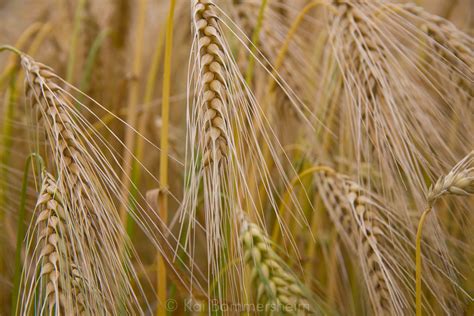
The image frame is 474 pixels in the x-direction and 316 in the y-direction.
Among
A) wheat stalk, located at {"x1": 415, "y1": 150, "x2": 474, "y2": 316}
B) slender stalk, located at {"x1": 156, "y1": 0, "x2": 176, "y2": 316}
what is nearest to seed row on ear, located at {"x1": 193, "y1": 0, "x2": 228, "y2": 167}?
slender stalk, located at {"x1": 156, "y1": 0, "x2": 176, "y2": 316}

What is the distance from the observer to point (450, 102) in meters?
0.94

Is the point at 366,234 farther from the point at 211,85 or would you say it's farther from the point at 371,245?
the point at 211,85

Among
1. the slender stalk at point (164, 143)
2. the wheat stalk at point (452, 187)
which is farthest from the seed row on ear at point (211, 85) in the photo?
the wheat stalk at point (452, 187)

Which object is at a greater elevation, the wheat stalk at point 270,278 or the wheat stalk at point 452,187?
the wheat stalk at point 452,187

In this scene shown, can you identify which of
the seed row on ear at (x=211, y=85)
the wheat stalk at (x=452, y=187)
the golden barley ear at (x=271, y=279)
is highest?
the seed row on ear at (x=211, y=85)

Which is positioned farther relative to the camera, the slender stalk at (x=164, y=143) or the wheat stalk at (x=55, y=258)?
the slender stalk at (x=164, y=143)

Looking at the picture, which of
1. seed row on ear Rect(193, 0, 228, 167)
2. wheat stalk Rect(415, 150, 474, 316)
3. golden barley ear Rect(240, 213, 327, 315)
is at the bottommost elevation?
golden barley ear Rect(240, 213, 327, 315)

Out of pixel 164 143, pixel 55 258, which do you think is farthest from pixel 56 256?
pixel 164 143

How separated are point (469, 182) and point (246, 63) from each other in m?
0.64

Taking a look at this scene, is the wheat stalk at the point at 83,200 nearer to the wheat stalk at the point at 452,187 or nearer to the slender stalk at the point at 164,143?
the slender stalk at the point at 164,143

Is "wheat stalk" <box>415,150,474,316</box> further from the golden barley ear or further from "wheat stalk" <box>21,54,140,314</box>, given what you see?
"wheat stalk" <box>21,54,140,314</box>

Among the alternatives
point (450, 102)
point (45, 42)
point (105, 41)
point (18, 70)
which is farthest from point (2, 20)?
point (450, 102)

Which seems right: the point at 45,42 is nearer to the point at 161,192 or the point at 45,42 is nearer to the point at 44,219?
the point at 161,192

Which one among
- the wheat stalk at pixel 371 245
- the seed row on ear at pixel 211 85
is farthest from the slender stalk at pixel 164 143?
the wheat stalk at pixel 371 245
